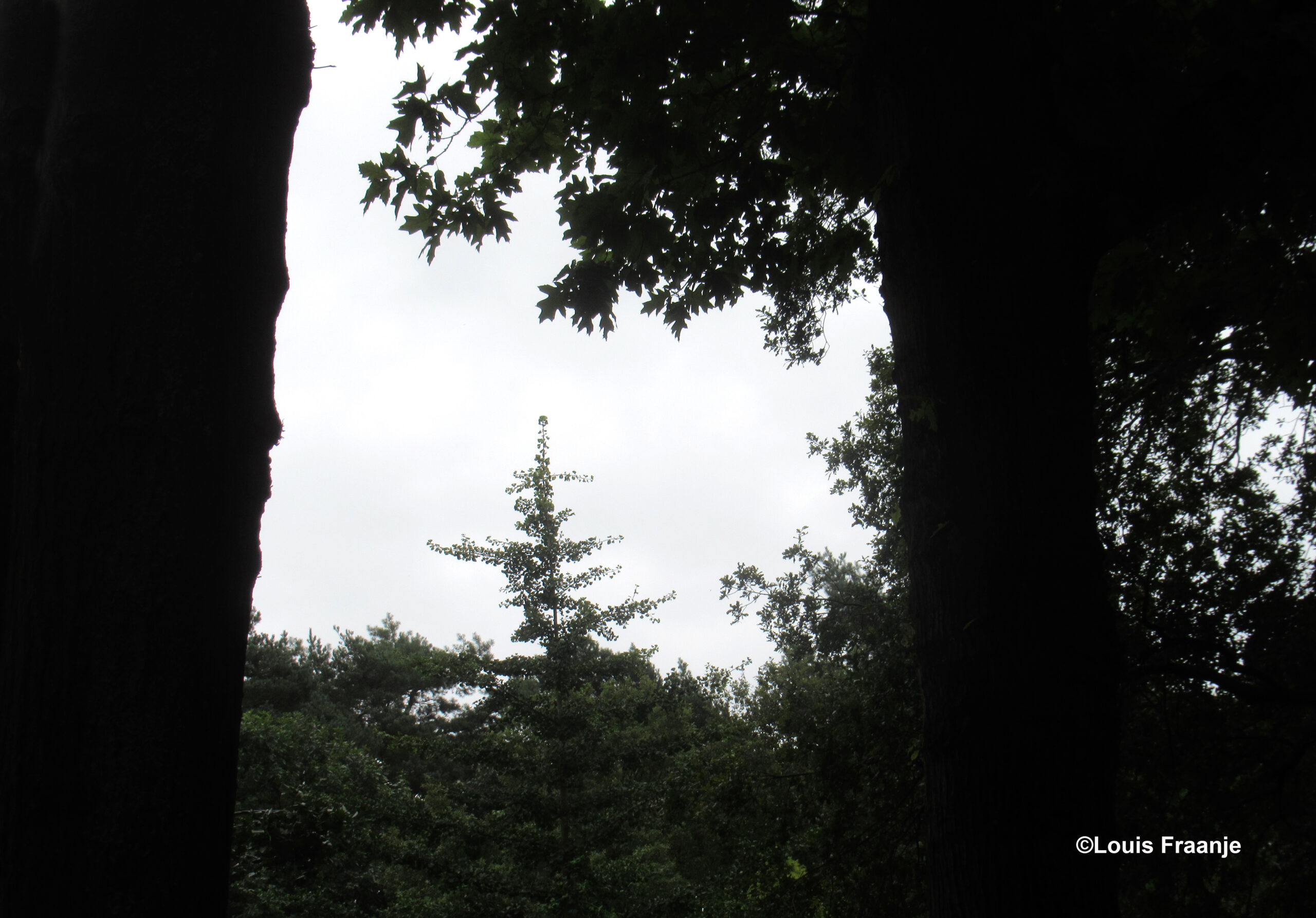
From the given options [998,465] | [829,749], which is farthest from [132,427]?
[829,749]

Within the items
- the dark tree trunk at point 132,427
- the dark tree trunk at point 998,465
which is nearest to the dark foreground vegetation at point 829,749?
the dark tree trunk at point 998,465

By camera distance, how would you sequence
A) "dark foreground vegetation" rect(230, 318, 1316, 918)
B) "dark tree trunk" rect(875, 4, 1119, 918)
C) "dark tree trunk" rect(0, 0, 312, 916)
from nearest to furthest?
"dark tree trunk" rect(0, 0, 312, 916), "dark tree trunk" rect(875, 4, 1119, 918), "dark foreground vegetation" rect(230, 318, 1316, 918)

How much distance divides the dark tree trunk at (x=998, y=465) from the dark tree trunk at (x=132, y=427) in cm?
166

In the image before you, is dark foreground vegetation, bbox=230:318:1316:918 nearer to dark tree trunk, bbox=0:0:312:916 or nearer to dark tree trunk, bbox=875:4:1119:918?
dark tree trunk, bbox=875:4:1119:918

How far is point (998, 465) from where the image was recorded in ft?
7.43

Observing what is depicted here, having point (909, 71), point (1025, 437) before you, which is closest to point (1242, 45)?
point (909, 71)

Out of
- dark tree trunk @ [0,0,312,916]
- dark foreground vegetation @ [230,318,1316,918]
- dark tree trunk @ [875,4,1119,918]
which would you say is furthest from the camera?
dark foreground vegetation @ [230,318,1316,918]

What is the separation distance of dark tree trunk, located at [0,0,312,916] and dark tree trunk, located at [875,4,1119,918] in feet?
5.45

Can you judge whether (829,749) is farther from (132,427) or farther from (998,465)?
(132,427)

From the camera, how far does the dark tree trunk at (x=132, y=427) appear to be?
1.35 m

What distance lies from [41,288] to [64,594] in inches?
23.4

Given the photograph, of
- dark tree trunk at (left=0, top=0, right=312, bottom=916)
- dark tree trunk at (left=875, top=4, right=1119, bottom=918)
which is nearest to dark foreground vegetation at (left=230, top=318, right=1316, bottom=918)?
dark tree trunk at (left=875, top=4, right=1119, bottom=918)

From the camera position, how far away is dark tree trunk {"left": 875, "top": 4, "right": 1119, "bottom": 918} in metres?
2.02

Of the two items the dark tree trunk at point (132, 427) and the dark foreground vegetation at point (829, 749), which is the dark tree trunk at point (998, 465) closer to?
the dark foreground vegetation at point (829, 749)
